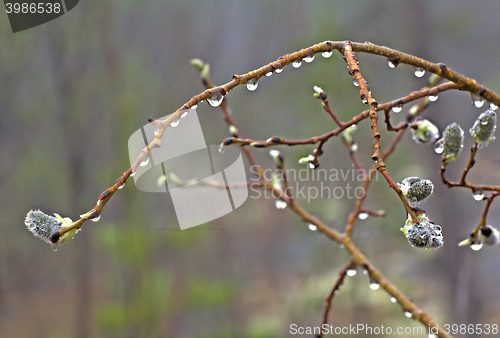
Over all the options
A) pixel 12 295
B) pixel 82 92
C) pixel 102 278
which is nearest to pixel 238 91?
pixel 82 92

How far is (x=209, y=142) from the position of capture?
161 cm

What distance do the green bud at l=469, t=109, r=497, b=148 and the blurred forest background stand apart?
1.13 m

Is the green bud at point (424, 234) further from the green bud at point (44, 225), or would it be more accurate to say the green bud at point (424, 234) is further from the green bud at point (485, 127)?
the green bud at point (44, 225)

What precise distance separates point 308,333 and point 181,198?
777 mm

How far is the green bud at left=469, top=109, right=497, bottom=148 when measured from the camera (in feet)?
1.30

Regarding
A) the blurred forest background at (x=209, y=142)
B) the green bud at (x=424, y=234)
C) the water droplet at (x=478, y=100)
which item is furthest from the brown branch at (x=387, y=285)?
the blurred forest background at (x=209, y=142)

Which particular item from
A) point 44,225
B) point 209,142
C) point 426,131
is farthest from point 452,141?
point 209,142

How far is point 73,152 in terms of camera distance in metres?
1.66

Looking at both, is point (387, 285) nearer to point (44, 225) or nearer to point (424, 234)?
point (424, 234)

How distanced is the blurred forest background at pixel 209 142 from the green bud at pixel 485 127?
1130 millimetres

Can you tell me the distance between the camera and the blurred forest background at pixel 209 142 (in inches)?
59.8

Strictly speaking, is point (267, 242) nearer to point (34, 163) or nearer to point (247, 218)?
point (247, 218)

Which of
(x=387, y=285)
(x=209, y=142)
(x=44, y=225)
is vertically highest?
(x=209, y=142)

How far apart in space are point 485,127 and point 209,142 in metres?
Result: 1.28
